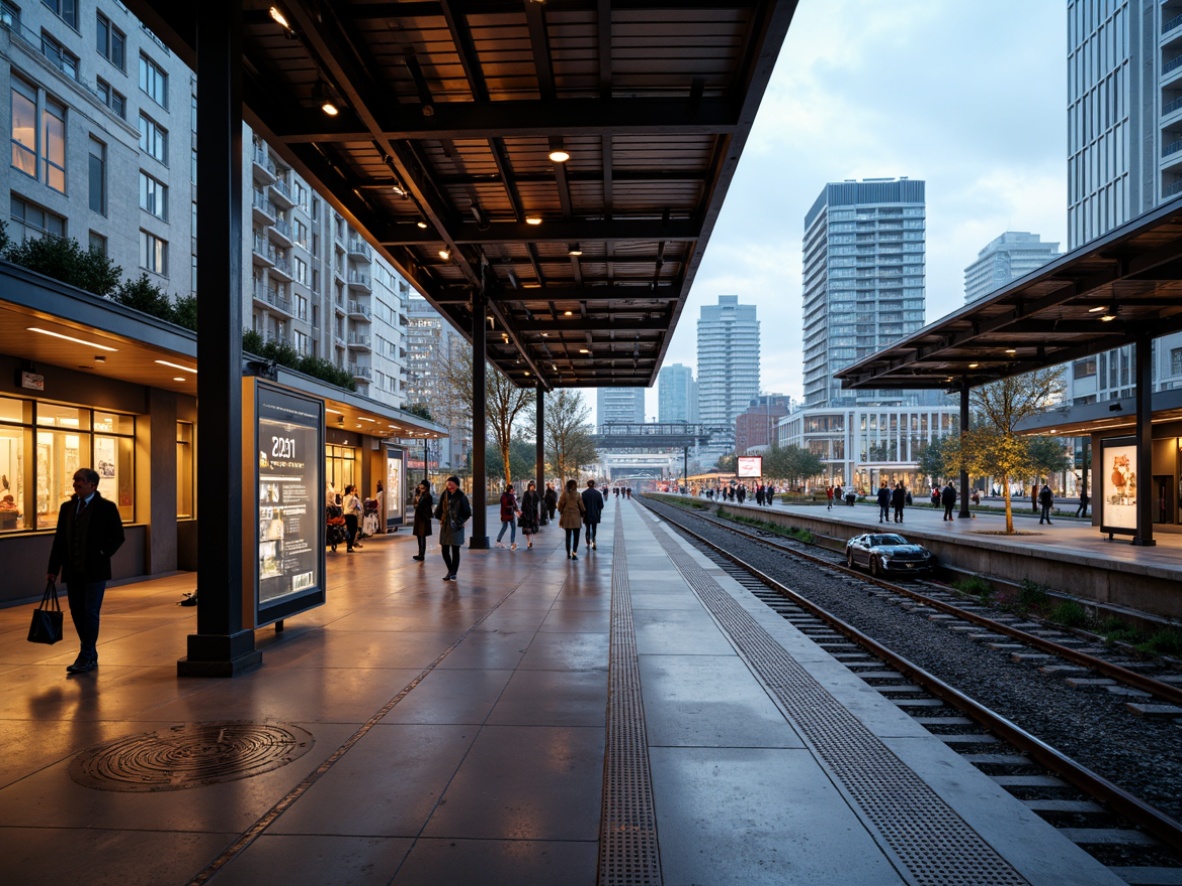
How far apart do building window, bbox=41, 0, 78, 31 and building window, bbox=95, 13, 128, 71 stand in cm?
124

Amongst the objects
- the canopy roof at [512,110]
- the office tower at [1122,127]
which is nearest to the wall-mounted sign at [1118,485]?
the canopy roof at [512,110]

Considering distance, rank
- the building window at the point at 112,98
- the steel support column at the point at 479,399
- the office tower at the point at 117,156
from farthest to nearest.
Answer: the building window at the point at 112,98
the office tower at the point at 117,156
the steel support column at the point at 479,399

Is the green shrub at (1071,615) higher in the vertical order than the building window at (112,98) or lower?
lower

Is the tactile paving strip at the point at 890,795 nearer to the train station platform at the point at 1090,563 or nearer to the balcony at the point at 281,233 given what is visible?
the train station platform at the point at 1090,563

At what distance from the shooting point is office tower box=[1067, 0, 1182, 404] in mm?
58062

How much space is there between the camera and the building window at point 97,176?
30094 millimetres

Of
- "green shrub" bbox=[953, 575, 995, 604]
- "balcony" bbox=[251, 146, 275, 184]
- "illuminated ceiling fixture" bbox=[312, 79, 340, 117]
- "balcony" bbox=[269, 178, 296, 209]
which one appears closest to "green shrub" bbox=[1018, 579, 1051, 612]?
"green shrub" bbox=[953, 575, 995, 604]

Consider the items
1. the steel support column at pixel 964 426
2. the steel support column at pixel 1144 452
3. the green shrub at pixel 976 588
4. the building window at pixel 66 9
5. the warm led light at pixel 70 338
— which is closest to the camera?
the warm led light at pixel 70 338

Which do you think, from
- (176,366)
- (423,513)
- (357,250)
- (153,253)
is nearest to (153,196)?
(153,253)

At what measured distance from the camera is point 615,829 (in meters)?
4.30

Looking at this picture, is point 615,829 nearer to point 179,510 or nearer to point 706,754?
point 706,754

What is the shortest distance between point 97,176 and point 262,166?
2110cm

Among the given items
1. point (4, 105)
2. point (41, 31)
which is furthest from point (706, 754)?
A: point (41, 31)

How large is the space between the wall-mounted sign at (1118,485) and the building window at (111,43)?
127 feet
